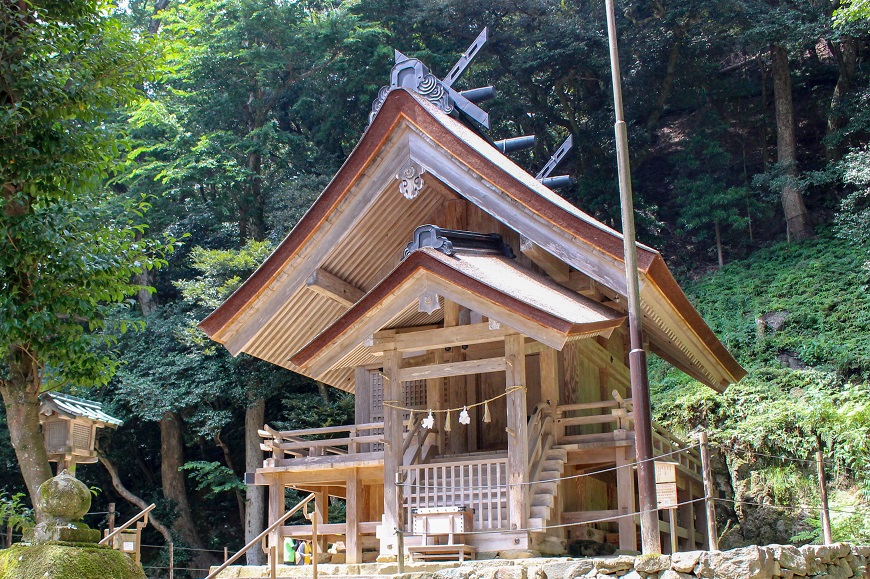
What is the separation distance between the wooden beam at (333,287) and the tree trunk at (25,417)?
516 centimetres

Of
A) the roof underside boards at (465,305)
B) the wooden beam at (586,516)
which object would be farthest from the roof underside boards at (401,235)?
the wooden beam at (586,516)

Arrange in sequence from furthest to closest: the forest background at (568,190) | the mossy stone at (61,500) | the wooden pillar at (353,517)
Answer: the forest background at (568,190) → the wooden pillar at (353,517) → the mossy stone at (61,500)

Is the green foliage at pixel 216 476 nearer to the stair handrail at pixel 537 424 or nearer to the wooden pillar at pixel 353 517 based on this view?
the wooden pillar at pixel 353 517

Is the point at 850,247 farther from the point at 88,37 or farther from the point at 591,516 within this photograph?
the point at 88,37

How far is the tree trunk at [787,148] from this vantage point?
28.1m

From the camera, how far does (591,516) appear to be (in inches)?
492

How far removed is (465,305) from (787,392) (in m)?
12.0

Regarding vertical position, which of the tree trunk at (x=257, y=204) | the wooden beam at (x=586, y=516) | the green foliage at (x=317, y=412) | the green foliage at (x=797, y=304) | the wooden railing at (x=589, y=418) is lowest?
the wooden beam at (x=586, y=516)

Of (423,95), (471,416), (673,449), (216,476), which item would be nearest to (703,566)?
(471,416)

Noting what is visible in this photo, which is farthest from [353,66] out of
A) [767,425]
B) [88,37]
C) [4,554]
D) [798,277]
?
[4,554]

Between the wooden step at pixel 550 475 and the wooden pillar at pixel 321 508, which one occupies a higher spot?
the wooden step at pixel 550 475

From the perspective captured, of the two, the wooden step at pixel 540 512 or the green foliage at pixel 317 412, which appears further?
the green foliage at pixel 317 412

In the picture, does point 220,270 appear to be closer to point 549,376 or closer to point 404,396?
point 404,396

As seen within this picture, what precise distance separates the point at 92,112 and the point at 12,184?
1.24m
